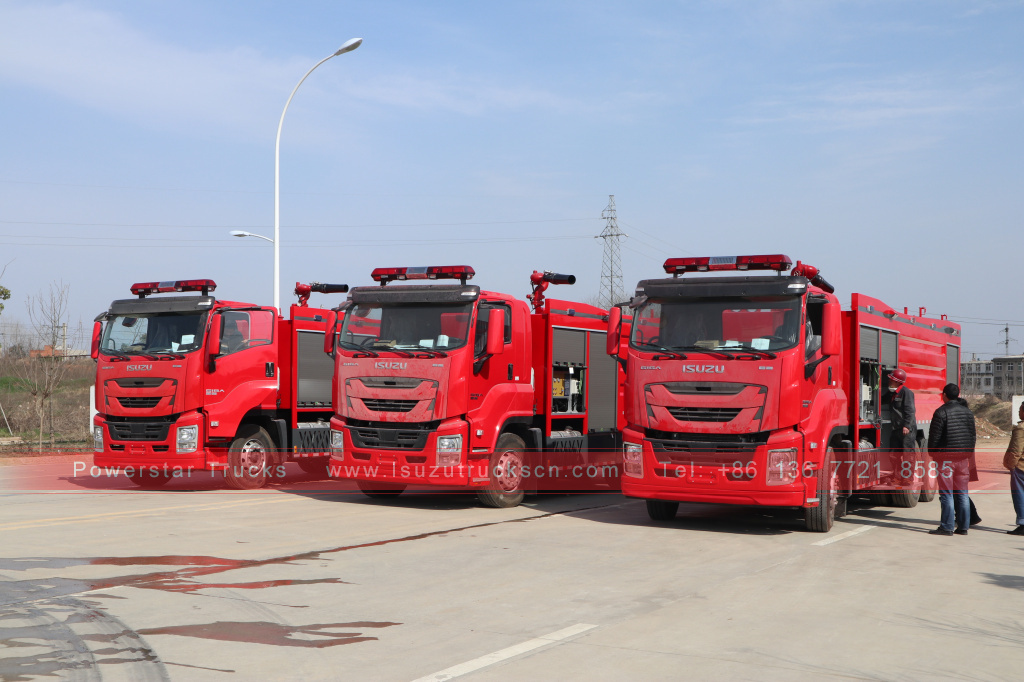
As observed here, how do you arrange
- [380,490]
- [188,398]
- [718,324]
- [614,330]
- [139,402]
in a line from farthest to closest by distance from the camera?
[139,402] < [188,398] < [380,490] < [614,330] < [718,324]

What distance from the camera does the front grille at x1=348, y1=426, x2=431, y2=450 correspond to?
13128 millimetres

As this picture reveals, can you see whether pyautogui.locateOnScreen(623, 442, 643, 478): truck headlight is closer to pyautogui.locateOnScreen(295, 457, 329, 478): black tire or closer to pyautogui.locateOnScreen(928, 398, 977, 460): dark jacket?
pyautogui.locateOnScreen(928, 398, 977, 460): dark jacket

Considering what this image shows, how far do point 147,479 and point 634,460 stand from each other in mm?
9655

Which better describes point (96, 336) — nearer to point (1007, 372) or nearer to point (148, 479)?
point (148, 479)

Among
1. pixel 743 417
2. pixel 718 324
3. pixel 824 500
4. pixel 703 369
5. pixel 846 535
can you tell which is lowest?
pixel 846 535

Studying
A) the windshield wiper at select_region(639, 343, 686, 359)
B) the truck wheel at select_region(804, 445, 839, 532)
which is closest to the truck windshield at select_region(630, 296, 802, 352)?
the windshield wiper at select_region(639, 343, 686, 359)

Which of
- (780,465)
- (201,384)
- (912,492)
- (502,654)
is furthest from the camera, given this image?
(201,384)

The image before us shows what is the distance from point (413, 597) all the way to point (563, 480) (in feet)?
25.9

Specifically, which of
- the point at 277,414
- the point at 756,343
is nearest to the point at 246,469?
the point at 277,414

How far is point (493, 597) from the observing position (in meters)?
7.82

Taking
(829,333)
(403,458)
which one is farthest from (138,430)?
(829,333)

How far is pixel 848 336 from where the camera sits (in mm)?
12977

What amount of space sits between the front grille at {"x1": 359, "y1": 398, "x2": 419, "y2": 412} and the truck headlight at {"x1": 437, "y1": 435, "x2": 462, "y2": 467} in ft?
1.95

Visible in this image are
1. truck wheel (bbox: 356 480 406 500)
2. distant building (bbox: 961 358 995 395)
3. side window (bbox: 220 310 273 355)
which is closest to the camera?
truck wheel (bbox: 356 480 406 500)
